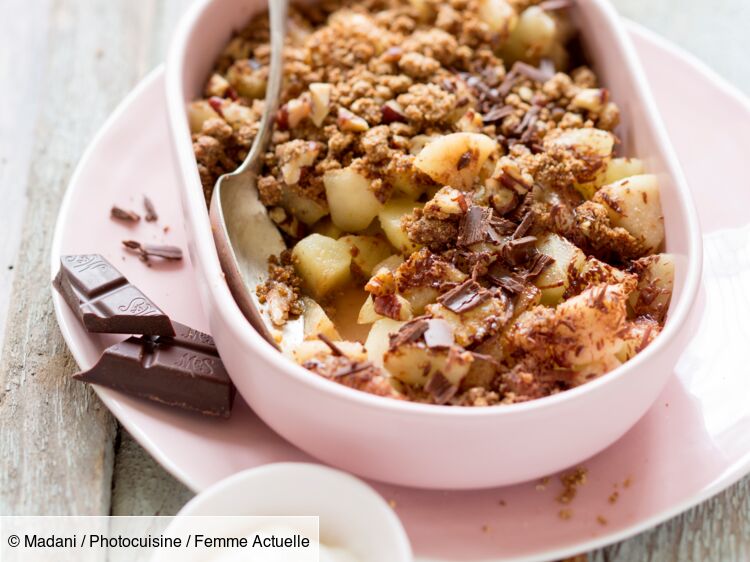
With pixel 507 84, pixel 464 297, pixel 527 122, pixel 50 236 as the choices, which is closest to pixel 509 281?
pixel 464 297

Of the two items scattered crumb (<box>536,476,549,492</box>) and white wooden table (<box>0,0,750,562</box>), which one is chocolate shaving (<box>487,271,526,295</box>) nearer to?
scattered crumb (<box>536,476,549,492</box>)

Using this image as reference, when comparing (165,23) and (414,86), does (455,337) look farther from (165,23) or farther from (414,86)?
(165,23)

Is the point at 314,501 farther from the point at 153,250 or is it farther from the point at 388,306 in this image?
the point at 153,250

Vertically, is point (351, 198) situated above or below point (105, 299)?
above

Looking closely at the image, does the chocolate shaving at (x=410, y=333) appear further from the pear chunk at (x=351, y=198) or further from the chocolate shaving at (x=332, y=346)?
the pear chunk at (x=351, y=198)

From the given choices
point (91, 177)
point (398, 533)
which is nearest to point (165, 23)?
point (91, 177)

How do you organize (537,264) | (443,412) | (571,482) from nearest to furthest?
(443,412)
(571,482)
(537,264)
